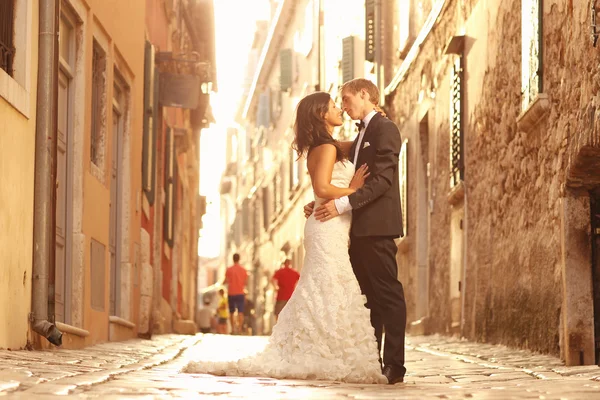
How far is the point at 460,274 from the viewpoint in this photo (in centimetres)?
1420

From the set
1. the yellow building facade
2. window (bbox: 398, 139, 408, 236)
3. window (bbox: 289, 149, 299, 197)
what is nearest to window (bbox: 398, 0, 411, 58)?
window (bbox: 398, 139, 408, 236)

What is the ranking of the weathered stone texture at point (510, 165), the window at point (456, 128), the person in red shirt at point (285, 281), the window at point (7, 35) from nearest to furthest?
the window at point (7, 35) → the weathered stone texture at point (510, 165) → the window at point (456, 128) → the person in red shirt at point (285, 281)

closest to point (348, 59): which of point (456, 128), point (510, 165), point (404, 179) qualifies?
point (404, 179)

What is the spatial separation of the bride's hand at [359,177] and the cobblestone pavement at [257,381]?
3.46 feet

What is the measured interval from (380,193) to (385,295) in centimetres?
52

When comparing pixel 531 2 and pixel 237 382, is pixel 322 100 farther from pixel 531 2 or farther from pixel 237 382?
pixel 531 2

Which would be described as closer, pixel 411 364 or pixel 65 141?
pixel 411 364

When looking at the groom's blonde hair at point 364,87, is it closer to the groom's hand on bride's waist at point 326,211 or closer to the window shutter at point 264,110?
the groom's hand on bride's waist at point 326,211

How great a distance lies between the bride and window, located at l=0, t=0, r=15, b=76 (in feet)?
7.22

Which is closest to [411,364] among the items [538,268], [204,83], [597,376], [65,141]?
[538,268]

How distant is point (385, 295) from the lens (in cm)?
691

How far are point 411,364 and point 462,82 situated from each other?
17.6ft

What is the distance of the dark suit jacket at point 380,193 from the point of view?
6961mm

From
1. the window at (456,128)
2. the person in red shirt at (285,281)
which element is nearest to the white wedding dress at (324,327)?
the window at (456,128)
